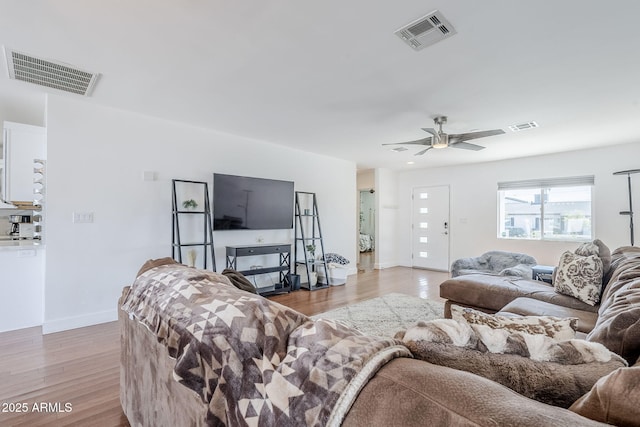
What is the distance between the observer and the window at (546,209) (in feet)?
17.4

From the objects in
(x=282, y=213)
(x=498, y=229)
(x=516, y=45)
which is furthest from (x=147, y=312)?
(x=498, y=229)

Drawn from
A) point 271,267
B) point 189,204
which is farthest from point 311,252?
point 189,204

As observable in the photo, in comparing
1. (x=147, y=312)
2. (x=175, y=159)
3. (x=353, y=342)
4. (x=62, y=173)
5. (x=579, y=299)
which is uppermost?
(x=175, y=159)

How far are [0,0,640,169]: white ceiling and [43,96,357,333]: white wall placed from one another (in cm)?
31

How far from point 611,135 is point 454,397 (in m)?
5.63

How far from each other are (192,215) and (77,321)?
1.65 meters

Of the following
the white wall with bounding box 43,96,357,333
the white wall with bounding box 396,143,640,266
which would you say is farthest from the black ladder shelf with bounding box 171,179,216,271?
the white wall with bounding box 396,143,640,266

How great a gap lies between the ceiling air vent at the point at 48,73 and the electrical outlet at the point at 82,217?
4.09 feet

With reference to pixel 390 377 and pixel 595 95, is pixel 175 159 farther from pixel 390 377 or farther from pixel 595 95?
pixel 595 95

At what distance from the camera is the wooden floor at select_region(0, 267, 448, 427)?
5.96ft

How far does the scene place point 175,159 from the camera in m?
4.00

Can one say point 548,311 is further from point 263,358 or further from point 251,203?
point 251,203

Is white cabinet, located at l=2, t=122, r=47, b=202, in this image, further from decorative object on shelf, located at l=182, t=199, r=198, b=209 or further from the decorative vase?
the decorative vase

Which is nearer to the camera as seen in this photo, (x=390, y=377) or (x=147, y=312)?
(x=390, y=377)
